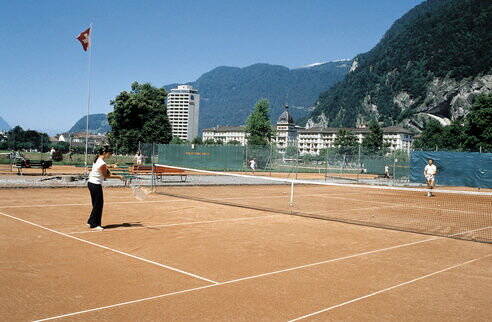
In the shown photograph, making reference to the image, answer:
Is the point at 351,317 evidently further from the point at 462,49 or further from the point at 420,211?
the point at 462,49

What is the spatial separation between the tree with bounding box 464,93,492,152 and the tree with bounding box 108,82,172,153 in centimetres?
4929

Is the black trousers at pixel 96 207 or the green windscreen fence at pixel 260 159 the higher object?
the green windscreen fence at pixel 260 159

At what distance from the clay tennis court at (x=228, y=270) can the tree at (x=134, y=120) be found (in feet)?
165

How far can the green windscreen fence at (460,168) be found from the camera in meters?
31.7

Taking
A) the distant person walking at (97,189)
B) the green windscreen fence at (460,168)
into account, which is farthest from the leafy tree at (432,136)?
the distant person walking at (97,189)

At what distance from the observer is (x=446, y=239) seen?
1137cm

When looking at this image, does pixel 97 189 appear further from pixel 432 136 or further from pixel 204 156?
pixel 432 136

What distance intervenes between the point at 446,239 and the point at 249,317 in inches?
316

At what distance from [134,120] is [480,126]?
5394 cm

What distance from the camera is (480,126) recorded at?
72688mm

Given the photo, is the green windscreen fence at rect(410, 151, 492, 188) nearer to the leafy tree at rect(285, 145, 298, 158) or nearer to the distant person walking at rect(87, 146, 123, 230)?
the leafy tree at rect(285, 145, 298, 158)

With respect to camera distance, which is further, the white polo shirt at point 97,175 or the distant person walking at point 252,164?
the distant person walking at point 252,164

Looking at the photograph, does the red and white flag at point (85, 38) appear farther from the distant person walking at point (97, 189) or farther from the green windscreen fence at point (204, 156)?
the distant person walking at point (97, 189)

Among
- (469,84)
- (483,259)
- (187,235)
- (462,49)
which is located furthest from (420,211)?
(462,49)
